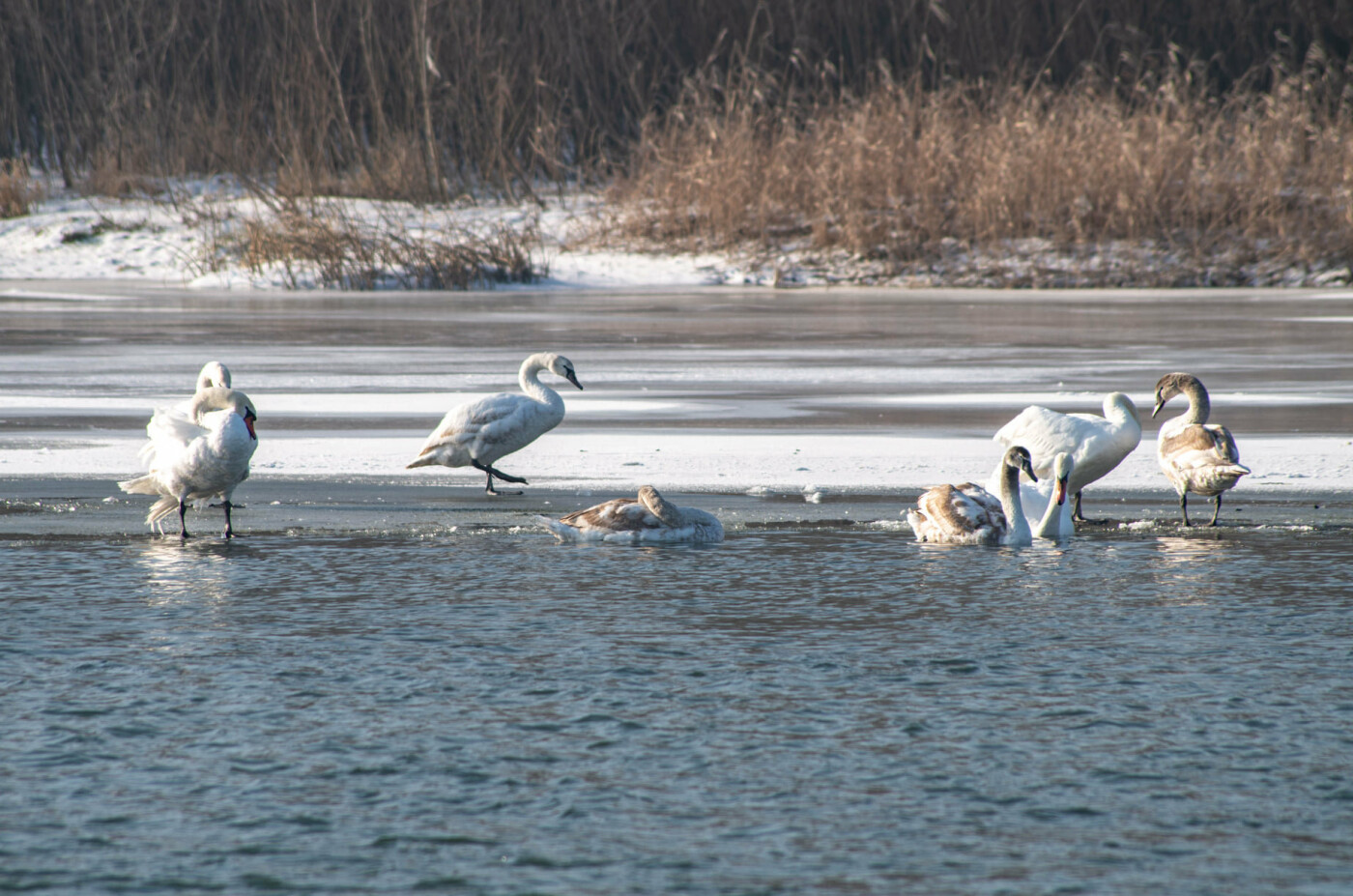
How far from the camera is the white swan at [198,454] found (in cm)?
648

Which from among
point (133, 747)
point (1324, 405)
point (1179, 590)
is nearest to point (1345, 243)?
point (1324, 405)

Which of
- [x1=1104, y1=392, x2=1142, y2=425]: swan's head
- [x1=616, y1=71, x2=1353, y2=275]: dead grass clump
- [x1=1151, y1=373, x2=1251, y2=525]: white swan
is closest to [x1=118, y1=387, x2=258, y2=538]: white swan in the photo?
[x1=1104, y1=392, x2=1142, y2=425]: swan's head

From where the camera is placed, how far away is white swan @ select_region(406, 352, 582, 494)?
793cm

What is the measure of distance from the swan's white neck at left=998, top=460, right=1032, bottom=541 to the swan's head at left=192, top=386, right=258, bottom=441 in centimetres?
257

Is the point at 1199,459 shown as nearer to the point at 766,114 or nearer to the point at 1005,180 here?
the point at 1005,180

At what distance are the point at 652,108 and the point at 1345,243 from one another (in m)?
9.69

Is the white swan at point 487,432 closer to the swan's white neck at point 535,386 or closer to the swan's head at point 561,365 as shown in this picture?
the swan's white neck at point 535,386

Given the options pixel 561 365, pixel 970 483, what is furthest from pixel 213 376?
Result: pixel 970 483

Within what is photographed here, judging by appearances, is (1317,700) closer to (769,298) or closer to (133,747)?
(133,747)

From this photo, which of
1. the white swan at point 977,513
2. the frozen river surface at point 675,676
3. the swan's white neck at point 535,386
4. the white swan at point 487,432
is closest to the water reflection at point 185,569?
the frozen river surface at point 675,676

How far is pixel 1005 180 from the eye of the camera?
2202cm

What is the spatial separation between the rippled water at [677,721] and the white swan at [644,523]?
Result: 116 mm

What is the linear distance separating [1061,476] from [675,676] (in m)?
2.45

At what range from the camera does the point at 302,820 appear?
3590 mm
